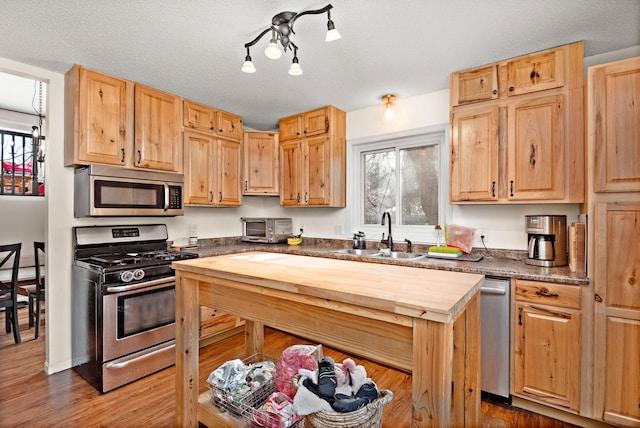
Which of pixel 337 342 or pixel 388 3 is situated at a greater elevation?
pixel 388 3

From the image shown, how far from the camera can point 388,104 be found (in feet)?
10.3

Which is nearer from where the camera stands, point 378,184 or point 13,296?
point 13,296

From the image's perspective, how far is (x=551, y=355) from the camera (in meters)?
1.87

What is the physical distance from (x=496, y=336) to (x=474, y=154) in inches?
53.3

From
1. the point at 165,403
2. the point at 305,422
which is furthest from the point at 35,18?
the point at 305,422

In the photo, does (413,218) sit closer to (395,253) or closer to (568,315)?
(395,253)

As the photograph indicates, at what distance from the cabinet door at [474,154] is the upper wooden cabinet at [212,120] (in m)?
2.36

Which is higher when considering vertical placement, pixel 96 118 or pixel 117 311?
pixel 96 118

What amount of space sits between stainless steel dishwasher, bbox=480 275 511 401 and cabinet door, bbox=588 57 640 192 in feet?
2.70

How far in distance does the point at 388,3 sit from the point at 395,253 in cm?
206

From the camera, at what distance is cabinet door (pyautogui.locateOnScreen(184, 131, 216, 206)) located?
10.2ft

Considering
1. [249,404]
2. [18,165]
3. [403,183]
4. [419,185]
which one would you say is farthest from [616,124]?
[18,165]

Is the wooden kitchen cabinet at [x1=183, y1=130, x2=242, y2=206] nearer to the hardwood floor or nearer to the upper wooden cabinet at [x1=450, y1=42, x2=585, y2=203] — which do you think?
the hardwood floor

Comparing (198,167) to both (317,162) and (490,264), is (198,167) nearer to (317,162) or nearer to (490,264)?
(317,162)
